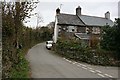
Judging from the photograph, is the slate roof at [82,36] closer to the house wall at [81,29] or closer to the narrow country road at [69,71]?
the house wall at [81,29]

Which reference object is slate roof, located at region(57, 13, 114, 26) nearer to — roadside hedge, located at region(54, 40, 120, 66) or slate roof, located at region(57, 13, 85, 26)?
slate roof, located at region(57, 13, 85, 26)

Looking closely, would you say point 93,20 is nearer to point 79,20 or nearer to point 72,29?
point 79,20

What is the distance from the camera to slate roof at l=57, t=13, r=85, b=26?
51344 mm

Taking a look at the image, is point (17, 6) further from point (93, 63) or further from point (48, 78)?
point (93, 63)

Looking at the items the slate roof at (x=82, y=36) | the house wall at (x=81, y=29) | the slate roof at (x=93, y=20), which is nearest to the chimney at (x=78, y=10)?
the slate roof at (x=93, y=20)

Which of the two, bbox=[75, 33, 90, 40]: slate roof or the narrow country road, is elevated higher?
bbox=[75, 33, 90, 40]: slate roof

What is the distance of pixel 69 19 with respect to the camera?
174 ft

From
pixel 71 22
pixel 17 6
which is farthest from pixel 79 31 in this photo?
pixel 17 6

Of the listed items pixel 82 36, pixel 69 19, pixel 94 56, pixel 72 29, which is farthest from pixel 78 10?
pixel 94 56

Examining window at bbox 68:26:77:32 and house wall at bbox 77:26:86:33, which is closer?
window at bbox 68:26:77:32

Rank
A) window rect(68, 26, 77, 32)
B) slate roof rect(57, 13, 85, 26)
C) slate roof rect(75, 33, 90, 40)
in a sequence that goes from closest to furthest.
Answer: slate roof rect(75, 33, 90, 40), slate roof rect(57, 13, 85, 26), window rect(68, 26, 77, 32)

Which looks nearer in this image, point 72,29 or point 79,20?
point 72,29

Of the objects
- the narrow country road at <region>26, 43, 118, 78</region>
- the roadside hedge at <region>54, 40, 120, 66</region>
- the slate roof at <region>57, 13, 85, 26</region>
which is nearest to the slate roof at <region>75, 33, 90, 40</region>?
the slate roof at <region>57, 13, 85, 26</region>

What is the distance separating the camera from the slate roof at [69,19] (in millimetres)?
51344
